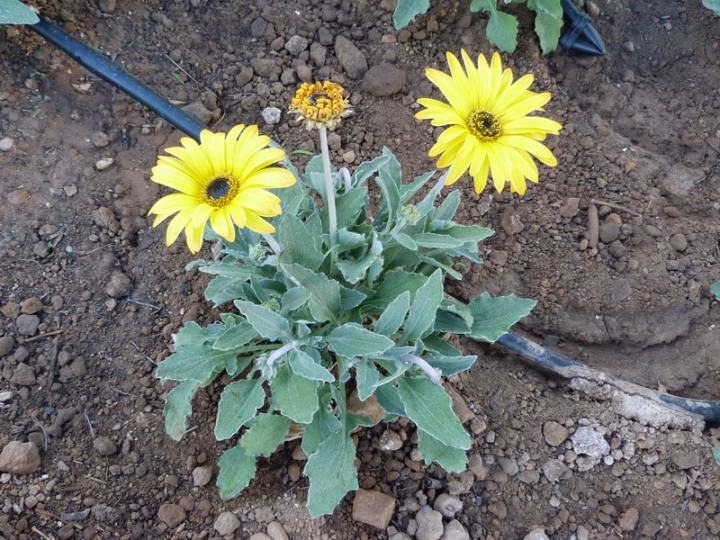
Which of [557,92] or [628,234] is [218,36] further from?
[628,234]

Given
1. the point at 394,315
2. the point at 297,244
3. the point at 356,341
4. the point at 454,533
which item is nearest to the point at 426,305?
the point at 394,315

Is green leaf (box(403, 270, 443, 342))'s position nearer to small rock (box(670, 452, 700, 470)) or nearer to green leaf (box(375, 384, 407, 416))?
green leaf (box(375, 384, 407, 416))

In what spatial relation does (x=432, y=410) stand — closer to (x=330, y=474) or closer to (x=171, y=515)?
(x=330, y=474)

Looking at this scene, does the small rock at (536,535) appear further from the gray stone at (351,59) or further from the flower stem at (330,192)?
the gray stone at (351,59)

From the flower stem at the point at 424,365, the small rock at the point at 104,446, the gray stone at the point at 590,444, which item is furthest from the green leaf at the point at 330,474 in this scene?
the gray stone at the point at 590,444

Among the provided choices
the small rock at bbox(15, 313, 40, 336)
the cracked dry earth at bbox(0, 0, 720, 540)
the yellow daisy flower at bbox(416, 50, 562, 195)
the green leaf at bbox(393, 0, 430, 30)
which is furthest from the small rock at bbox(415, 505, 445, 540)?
the green leaf at bbox(393, 0, 430, 30)

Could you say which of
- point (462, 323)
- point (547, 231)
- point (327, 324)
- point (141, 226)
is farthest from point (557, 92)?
point (141, 226)
